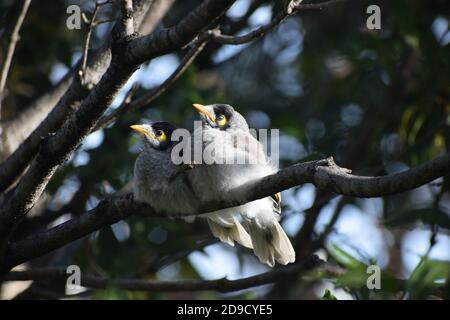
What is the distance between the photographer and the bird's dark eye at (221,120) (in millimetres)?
5016

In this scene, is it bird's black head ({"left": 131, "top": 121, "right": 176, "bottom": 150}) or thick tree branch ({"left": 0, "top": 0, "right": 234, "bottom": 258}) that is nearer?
thick tree branch ({"left": 0, "top": 0, "right": 234, "bottom": 258})

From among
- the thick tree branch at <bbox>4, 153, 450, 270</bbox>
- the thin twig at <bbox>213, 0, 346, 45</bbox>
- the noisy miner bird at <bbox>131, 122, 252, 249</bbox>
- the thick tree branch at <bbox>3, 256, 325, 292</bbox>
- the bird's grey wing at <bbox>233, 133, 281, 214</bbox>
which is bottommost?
the thick tree branch at <bbox>3, 256, 325, 292</bbox>

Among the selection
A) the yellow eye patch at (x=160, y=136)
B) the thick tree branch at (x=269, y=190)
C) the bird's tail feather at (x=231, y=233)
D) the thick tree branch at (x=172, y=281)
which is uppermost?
the yellow eye patch at (x=160, y=136)

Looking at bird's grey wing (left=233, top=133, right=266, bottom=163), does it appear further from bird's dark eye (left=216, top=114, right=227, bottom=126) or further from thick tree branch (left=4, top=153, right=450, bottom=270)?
thick tree branch (left=4, top=153, right=450, bottom=270)

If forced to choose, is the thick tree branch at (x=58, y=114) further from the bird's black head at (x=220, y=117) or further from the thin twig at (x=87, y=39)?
the bird's black head at (x=220, y=117)

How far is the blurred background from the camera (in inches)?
236

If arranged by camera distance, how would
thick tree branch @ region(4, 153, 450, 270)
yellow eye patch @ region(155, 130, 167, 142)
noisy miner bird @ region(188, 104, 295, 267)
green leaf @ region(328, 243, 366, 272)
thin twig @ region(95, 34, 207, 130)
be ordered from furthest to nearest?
1. green leaf @ region(328, 243, 366, 272)
2. yellow eye patch @ region(155, 130, 167, 142)
3. thin twig @ region(95, 34, 207, 130)
4. noisy miner bird @ region(188, 104, 295, 267)
5. thick tree branch @ region(4, 153, 450, 270)

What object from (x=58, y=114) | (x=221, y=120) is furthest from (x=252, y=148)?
(x=58, y=114)

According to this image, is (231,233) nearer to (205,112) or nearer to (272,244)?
(272,244)

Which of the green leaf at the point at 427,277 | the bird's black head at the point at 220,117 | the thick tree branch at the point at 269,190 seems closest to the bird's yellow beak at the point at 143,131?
the bird's black head at the point at 220,117

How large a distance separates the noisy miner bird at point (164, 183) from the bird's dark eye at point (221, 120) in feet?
1.10

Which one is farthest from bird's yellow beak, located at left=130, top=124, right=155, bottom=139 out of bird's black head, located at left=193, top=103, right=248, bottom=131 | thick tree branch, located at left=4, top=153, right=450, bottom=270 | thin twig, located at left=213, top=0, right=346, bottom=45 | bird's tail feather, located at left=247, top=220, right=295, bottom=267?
thin twig, located at left=213, top=0, right=346, bottom=45

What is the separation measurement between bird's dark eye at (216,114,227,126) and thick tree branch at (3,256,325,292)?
3.36 ft
